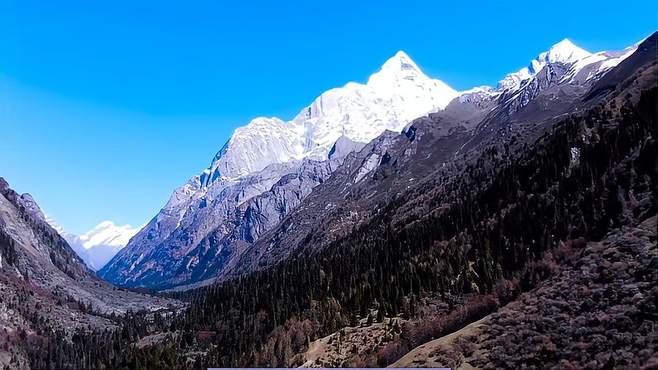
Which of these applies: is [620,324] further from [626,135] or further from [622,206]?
[626,135]

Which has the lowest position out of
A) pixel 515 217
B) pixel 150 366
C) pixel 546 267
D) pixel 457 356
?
pixel 457 356

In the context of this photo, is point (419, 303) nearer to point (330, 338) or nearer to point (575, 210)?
point (330, 338)

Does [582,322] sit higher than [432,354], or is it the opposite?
[582,322]

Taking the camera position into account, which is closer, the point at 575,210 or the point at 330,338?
the point at 575,210

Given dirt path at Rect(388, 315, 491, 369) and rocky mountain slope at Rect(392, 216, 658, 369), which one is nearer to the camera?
rocky mountain slope at Rect(392, 216, 658, 369)

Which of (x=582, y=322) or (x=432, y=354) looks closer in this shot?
(x=582, y=322)

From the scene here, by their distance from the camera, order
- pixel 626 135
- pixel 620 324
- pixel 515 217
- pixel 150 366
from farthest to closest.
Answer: pixel 515 217 → pixel 626 135 → pixel 150 366 → pixel 620 324

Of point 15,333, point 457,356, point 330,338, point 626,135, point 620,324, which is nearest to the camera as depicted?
point 620,324

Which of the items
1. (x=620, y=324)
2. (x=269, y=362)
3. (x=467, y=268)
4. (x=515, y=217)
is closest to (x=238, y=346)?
(x=269, y=362)

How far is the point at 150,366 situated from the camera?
66.8 m

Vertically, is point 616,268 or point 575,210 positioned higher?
point 575,210

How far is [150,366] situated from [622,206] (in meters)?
67.1

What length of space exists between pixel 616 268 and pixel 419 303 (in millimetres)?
41636

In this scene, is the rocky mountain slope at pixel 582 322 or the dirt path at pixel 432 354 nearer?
the rocky mountain slope at pixel 582 322
